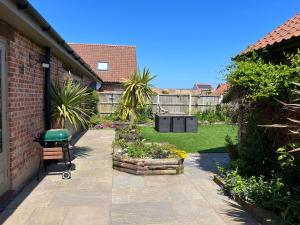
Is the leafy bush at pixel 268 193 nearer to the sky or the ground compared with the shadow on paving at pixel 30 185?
nearer to the sky

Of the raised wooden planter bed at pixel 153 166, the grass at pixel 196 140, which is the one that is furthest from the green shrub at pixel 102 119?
the raised wooden planter bed at pixel 153 166

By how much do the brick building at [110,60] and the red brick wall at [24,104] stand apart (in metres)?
19.2

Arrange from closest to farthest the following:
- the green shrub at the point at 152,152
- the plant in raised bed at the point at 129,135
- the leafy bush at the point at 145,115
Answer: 1. the green shrub at the point at 152,152
2. the plant in raised bed at the point at 129,135
3. the leafy bush at the point at 145,115

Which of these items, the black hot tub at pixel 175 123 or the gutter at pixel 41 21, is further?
the black hot tub at pixel 175 123

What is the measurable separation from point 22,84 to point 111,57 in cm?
2331

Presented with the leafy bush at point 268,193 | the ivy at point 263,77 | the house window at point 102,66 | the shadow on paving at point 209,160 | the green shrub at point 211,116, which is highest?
the house window at point 102,66

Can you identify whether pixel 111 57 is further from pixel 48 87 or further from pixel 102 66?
pixel 48 87

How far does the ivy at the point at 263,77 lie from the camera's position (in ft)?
15.9

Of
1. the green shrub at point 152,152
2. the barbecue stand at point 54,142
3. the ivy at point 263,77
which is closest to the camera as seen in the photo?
the ivy at point 263,77

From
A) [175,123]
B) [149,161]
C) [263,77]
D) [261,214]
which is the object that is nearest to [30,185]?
[149,161]

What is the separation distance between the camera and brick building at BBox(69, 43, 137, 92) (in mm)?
26708

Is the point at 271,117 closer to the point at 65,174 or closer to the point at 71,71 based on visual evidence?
the point at 65,174

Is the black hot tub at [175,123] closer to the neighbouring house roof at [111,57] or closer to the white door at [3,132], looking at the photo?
the white door at [3,132]

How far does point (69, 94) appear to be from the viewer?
7.84 meters
